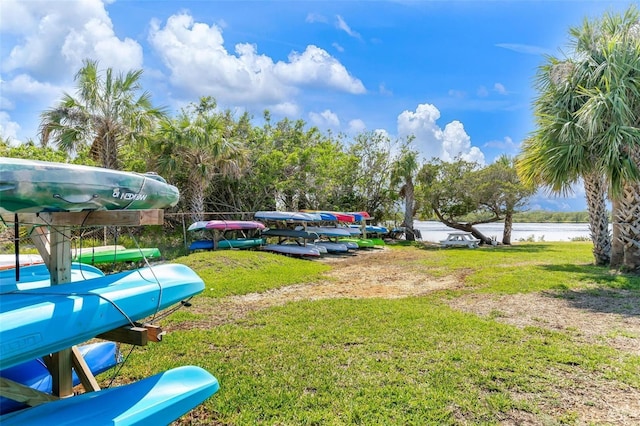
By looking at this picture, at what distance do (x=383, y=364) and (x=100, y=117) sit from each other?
13.4 metres

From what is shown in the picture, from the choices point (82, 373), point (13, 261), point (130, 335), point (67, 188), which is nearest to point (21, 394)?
point (82, 373)

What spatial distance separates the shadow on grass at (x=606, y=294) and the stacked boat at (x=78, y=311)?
700 centimetres

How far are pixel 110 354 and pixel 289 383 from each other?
1918mm

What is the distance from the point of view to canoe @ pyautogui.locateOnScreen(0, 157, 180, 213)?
2.13 meters

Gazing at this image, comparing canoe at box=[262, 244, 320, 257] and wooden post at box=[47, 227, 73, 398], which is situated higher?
wooden post at box=[47, 227, 73, 398]

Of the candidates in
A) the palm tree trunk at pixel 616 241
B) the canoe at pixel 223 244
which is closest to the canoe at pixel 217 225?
the canoe at pixel 223 244

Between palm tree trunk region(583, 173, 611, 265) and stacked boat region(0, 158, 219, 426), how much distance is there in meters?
12.3

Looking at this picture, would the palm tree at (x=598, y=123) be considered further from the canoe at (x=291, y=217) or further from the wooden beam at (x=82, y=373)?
the wooden beam at (x=82, y=373)

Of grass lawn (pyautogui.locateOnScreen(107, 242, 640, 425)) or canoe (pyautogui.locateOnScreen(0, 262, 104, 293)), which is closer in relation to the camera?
grass lawn (pyautogui.locateOnScreen(107, 242, 640, 425))

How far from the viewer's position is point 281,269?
1100cm

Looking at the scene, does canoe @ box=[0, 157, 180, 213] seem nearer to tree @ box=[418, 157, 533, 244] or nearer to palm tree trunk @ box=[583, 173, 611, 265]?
palm tree trunk @ box=[583, 173, 611, 265]

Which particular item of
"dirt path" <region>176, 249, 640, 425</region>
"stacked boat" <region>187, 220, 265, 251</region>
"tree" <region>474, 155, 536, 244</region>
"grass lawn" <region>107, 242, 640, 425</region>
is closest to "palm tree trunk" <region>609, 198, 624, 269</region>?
"dirt path" <region>176, 249, 640, 425</region>

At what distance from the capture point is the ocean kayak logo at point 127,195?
2694mm

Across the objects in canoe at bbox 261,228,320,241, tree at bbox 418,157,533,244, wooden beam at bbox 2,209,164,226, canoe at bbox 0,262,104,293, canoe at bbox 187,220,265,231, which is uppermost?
tree at bbox 418,157,533,244
